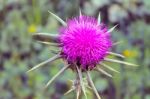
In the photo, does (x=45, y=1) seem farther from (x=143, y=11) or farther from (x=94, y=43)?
(x=94, y=43)

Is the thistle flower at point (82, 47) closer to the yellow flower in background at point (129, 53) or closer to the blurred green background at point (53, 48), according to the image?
the blurred green background at point (53, 48)

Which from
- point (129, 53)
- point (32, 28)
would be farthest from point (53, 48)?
point (129, 53)

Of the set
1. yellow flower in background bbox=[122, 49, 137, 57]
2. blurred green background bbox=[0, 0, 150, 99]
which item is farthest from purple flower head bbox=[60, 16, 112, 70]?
yellow flower in background bbox=[122, 49, 137, 57]

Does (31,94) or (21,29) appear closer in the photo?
(31,94)

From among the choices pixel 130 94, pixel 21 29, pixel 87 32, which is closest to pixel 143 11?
pixel 130 94

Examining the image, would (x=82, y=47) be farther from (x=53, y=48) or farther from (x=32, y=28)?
(x=32, y=28)
